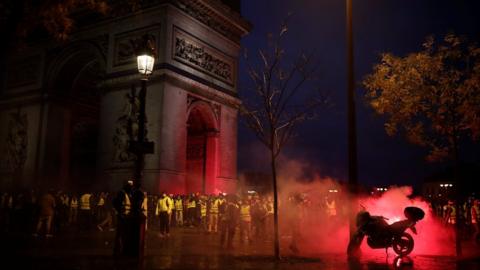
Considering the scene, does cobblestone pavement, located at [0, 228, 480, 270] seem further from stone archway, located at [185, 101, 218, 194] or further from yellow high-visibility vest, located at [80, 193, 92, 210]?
stone archway, located at [185, 101, 218, 194]

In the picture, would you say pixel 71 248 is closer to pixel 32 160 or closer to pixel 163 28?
pixel 163 28

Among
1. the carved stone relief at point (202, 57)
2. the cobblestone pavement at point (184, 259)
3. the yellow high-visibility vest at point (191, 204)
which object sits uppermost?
the carved stone relief at point (202, 57)

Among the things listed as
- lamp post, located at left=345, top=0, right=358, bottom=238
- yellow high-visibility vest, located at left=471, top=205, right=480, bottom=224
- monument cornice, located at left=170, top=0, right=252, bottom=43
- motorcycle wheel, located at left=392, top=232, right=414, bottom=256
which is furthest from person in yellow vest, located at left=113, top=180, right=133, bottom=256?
monument cornice, located at left=170, top=0, right=252, bottom=43

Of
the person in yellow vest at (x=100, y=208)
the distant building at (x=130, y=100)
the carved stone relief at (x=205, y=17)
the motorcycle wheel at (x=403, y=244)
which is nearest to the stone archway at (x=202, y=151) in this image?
the distant building at (x=130, y=100)

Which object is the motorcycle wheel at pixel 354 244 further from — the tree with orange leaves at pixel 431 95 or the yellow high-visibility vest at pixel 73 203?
the yellow high-visibility vest at pixel 73 203

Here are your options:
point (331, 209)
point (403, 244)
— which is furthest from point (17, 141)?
point (403, 244)

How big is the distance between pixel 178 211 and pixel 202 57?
9.55 m

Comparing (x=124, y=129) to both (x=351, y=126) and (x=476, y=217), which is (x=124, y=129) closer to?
(x=351, y=126)

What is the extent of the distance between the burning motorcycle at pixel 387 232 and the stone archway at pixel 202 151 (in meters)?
16.8

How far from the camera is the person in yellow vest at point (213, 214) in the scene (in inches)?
879

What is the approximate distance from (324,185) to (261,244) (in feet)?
33.1

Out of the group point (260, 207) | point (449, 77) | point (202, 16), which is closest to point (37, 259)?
point (260, 207)

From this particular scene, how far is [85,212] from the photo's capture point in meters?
22.5

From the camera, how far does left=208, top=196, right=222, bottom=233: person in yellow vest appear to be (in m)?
22.3
